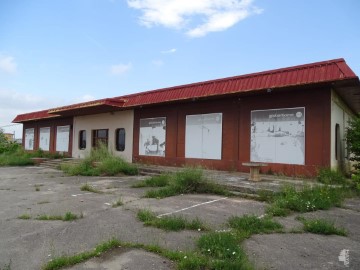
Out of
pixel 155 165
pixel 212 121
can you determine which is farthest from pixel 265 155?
pixel 155 165

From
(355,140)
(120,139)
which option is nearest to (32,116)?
(120,139)

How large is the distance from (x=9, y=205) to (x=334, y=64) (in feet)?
33.7

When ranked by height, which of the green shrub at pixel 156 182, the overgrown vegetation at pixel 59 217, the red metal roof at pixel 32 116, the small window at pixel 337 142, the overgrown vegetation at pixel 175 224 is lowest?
the overgrown vegetation at pixel 59 217

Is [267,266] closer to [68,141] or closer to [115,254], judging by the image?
[115,254]

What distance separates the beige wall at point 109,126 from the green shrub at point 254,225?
42.2 ft

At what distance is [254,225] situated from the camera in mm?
5301

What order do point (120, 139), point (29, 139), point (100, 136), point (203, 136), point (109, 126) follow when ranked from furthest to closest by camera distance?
1. point (29, 139)
2. point (100, 136)
3. point (109, 126)
4. point (120, 139)
5. point (203, 136)

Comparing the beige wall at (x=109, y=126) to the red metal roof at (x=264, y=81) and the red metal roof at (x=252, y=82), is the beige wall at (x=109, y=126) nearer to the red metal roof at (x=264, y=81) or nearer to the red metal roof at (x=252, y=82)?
the red metal roof at (x=252, y=82)

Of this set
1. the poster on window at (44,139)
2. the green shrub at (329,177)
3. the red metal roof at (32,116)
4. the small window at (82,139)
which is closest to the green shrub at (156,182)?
the green shrub at (329,177)

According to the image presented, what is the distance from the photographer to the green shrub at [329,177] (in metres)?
9.65

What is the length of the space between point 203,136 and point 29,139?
2099 cm

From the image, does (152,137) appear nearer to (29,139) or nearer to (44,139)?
(44,139)

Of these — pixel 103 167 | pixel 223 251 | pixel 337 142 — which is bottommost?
pixel 223 251

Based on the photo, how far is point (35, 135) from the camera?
27609mm
